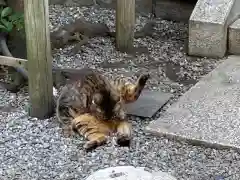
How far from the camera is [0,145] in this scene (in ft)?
12.5

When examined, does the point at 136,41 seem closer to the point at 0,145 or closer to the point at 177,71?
Result: the point at 177,71

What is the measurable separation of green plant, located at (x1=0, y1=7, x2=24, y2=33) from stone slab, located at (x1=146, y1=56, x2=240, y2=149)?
1262 mm

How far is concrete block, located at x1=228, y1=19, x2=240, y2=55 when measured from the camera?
5223mm

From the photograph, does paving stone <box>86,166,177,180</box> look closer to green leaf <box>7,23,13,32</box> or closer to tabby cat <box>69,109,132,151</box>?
tabby cat <box>69,109,132,151</box>

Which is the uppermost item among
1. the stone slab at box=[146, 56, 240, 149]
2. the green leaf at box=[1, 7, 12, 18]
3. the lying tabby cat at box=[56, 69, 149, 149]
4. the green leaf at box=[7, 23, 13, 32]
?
the green leaf at box=[1, 7, 12, 18]

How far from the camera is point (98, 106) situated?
12.6 ft

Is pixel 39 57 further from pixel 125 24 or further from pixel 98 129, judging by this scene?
pixel 125 24

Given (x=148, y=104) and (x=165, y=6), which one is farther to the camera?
(x=165, y=6)

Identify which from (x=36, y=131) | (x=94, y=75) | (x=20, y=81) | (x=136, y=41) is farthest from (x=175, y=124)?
(x=136, y=41)

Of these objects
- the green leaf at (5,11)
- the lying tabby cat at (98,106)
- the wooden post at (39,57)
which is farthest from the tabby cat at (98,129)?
the green leaf at (5,11)

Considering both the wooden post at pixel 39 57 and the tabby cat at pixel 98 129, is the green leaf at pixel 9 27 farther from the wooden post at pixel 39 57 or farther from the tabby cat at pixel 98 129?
the tabby cat at pixel 98 129

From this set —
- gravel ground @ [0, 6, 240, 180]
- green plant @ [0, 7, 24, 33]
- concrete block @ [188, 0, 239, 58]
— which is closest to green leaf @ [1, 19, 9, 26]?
green plant @ [0, 7, 24, 33]

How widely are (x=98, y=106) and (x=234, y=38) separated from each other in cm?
180

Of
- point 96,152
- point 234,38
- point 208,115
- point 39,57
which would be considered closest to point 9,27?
point 39,57
